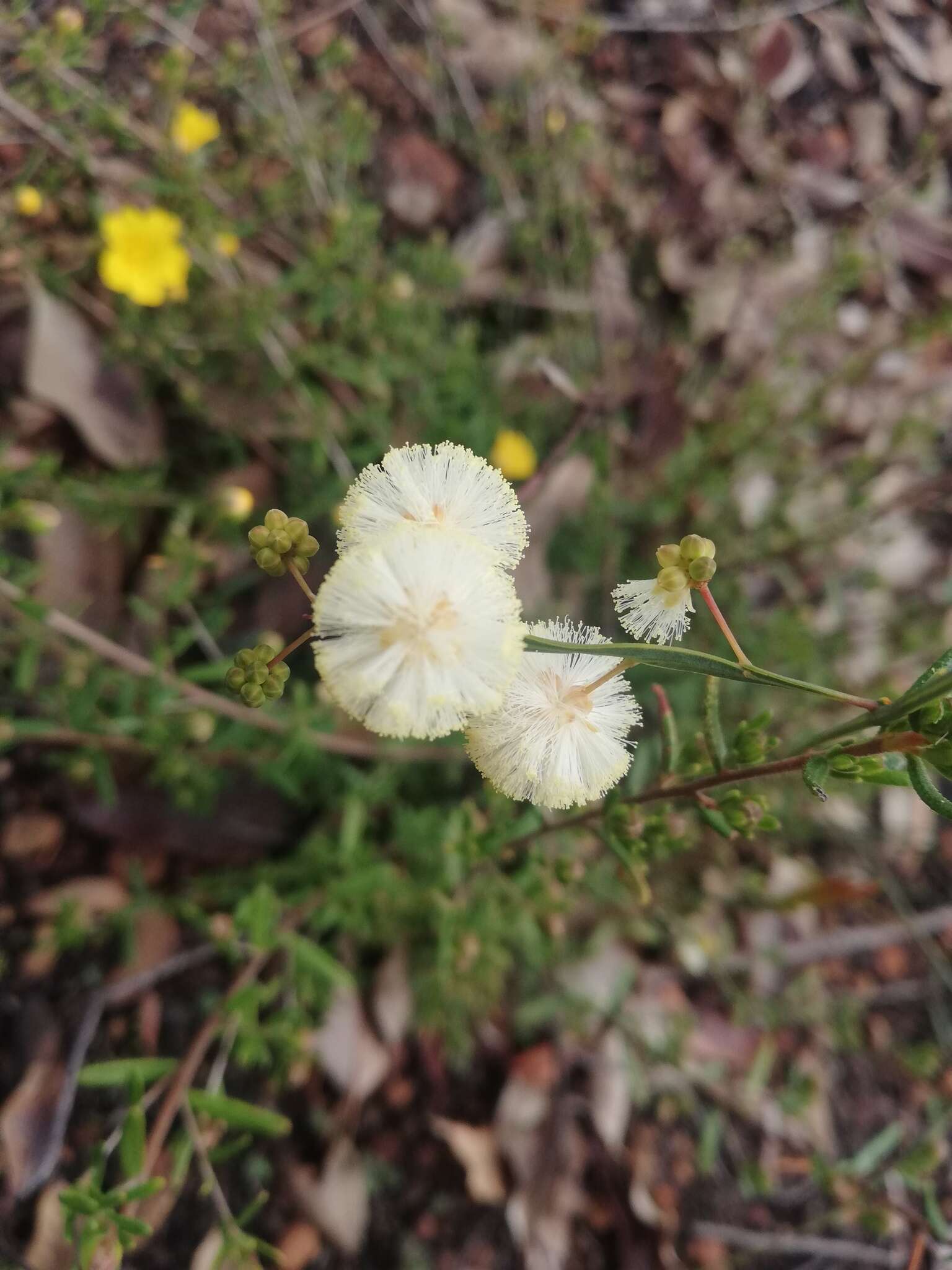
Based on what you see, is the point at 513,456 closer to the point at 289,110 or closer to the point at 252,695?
the point at 289,110

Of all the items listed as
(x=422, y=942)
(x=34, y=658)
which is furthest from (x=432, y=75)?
(x=422, y=942)

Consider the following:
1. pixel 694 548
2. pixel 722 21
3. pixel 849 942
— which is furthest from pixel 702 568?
pixel 722 21

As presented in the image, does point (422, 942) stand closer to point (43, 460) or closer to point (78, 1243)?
point (78, 1243)

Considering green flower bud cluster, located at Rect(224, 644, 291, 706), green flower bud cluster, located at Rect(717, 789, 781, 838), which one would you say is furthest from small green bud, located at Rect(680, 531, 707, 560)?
green flower bud cluster, located at Rect(224, 644, 291, 706)

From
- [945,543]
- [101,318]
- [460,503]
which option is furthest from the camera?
[945,543]

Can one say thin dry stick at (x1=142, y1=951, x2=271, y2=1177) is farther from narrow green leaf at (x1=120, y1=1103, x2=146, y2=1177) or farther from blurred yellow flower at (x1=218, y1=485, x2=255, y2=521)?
blurred yellow flower at (x1=218, y1=485, x2=255, y2=521)
